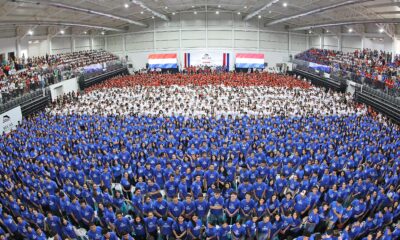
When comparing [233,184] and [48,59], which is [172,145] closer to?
[233,184]

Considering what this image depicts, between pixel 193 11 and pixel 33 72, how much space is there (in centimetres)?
2173

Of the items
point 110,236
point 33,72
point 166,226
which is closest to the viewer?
point 110,236

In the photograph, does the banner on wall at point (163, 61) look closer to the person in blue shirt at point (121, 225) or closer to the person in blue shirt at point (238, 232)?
the person in blue shirt at point (121, 225)

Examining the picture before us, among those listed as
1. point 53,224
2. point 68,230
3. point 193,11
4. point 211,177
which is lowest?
point 68,230

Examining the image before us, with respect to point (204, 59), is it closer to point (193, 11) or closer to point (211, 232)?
point (193, 11)

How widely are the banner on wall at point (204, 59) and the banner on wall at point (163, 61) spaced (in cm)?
210

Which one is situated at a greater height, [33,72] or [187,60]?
[187,60]

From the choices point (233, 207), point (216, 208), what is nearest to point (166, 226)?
point (216, 208)

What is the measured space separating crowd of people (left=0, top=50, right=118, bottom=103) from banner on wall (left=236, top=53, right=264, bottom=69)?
17.8 meters

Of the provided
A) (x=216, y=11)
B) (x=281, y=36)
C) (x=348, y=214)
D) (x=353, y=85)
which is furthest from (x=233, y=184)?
(x=281, y=36)

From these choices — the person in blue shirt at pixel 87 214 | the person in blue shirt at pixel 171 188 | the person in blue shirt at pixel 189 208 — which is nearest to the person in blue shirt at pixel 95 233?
the person in blue shirt at pixel 87 214

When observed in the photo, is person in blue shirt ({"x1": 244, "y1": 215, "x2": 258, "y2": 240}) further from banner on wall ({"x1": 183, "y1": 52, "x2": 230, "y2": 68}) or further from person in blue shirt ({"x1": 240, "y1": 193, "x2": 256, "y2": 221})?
banner on wall ({"x1": 183, "y1": 52, "x2": 230, "y2": 68})

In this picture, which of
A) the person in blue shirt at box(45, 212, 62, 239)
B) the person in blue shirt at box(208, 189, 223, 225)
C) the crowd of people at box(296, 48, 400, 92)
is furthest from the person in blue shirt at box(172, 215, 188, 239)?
the crowd of people at box(296, 48, 400, 92)

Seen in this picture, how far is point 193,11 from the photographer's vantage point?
41969 mm
